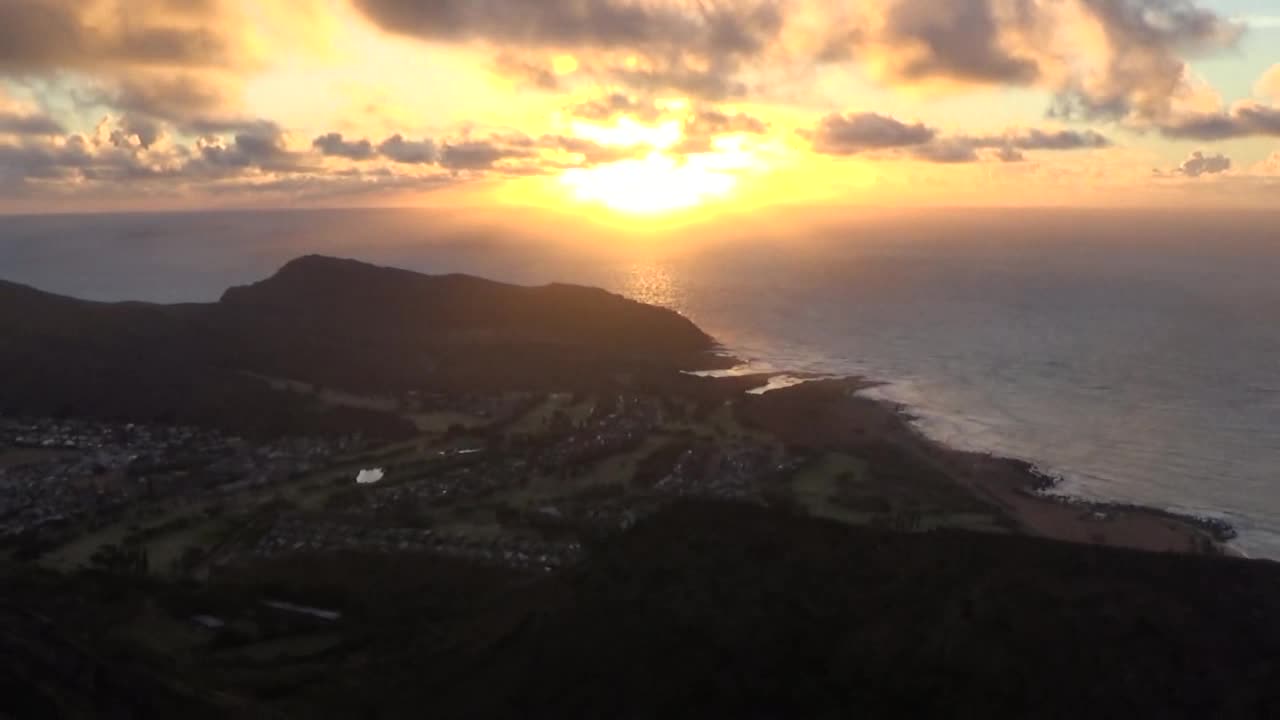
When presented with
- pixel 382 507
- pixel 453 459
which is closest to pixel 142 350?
pixel 453 459

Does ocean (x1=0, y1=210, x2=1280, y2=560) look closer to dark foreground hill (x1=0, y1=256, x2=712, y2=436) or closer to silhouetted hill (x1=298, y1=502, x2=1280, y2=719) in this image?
dark foreground hill (x1=0, y1=256, x2=712, y2=436)

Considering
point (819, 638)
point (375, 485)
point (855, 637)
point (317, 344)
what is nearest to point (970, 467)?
point (375, 485)

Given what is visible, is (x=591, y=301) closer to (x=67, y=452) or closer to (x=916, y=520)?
(x=67, y=452)

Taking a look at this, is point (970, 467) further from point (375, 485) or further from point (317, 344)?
point (317, 344)

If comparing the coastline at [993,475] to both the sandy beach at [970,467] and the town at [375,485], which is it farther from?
the town at [375,485]

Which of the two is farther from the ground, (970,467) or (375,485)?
(375,485)
